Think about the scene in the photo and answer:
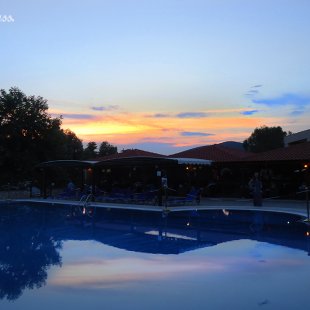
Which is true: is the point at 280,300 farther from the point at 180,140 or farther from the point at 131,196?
the point at 180,140

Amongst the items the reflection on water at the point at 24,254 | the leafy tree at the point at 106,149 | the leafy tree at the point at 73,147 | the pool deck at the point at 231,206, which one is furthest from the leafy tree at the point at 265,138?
the reflection on water at the point at 24,254

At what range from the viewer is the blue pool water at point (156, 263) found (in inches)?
259

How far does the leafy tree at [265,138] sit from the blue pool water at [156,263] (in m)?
37.7

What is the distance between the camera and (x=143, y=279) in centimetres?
780

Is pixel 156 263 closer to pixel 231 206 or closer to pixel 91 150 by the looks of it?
pixel 231 206

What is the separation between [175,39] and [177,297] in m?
12.7

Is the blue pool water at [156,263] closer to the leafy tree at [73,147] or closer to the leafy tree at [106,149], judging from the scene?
the leafy tree at [73,147]

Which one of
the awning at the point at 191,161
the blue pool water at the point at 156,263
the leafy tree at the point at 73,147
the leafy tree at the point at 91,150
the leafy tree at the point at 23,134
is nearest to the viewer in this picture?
the blue pool water at the point at 156,263

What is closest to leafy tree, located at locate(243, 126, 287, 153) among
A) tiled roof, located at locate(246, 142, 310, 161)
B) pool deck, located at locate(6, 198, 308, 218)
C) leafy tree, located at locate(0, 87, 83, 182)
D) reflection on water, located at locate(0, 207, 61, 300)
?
tiled roof, located at locate(246, 142, 310, 161)

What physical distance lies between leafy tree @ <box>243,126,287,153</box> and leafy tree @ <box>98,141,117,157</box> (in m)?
17.1

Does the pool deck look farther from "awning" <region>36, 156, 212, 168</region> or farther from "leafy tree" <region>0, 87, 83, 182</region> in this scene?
"leafy tree" <region>0, 87, 83, 182</region>

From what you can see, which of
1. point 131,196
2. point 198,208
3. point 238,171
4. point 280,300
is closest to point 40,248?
point 280,300

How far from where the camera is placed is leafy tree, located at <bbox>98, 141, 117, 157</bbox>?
166 feet

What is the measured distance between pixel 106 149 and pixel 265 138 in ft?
64.0
